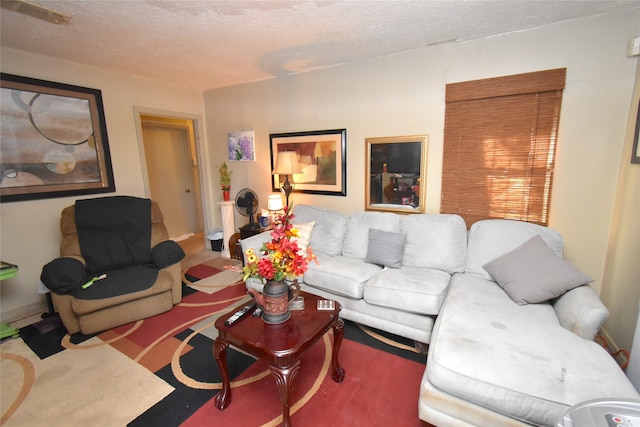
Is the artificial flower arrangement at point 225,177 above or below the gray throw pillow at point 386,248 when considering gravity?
above

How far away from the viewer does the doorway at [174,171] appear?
15.8 ft

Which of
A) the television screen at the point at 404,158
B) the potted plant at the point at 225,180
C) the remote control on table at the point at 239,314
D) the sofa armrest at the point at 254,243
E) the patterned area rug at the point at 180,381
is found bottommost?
the patterned area rug at the point at 180,381

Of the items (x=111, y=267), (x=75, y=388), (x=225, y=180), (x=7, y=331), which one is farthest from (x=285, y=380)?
(x=225, y=180)

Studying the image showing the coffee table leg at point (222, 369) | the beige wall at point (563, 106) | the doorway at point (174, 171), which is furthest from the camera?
the doorway at point (174, 171)

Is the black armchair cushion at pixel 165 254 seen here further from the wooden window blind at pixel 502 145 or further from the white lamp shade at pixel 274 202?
the wooden window blind at pixel 502 145

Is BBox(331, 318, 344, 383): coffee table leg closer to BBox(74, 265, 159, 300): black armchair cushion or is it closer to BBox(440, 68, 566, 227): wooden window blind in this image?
BBox(440, 68, 566, 227): wooden window blind

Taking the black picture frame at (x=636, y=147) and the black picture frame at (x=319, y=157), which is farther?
the black picture frame at (x=319, y=157)

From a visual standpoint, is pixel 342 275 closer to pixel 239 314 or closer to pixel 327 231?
pixel 327 231

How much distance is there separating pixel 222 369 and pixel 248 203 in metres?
2.58

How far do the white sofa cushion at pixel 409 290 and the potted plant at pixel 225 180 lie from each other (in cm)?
277

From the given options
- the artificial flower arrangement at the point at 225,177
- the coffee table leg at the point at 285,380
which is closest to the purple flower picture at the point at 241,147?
the artificial flower arrangement at the point at 225,177

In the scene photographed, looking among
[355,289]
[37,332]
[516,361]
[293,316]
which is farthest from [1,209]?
[516,361]

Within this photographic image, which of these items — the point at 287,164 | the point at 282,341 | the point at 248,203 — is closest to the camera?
the point at 282,341

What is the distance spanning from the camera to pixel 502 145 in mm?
2453
